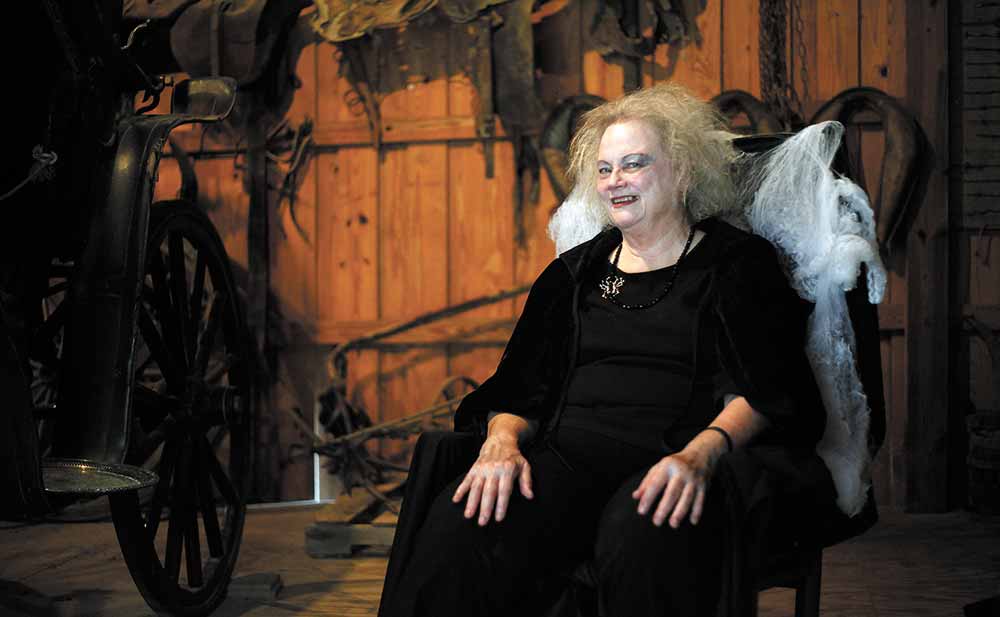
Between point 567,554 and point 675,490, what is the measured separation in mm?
267

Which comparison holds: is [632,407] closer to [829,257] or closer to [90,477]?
[829,257]

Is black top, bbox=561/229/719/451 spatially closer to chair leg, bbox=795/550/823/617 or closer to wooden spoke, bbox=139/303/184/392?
chair leg, bbox=795/550/823/617

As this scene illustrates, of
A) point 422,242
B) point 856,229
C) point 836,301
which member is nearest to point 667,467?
point 836,301

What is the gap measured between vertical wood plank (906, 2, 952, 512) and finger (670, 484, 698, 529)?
2650mm

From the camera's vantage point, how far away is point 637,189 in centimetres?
192

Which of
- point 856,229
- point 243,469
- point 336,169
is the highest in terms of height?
point 336,169

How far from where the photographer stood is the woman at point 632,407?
1.54 metres

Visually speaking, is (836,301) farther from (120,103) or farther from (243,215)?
(243,215)

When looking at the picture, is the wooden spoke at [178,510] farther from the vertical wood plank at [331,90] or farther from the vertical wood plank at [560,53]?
the vertical wood plank at [560,53]

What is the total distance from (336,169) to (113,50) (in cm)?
190

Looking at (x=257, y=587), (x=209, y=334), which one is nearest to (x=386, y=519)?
(x=257, y=587)

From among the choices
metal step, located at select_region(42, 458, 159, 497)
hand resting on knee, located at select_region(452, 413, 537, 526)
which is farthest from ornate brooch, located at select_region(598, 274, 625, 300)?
metal step, located at select_region(42, 458, 159, 497)

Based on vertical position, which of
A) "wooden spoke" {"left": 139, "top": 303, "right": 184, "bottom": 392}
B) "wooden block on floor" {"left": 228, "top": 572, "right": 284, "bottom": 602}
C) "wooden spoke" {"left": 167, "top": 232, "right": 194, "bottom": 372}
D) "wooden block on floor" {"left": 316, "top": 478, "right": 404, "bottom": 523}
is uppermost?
"wooden spoke" {"left": 167, "top": 232, "right": 194, "bottom": 372}

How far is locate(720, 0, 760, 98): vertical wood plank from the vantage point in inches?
155
